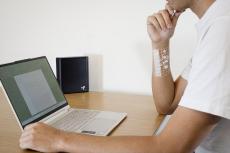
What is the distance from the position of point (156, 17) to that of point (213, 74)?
0.57 m

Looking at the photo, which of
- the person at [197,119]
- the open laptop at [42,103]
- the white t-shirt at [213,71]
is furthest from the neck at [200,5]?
the open laptop at [42,103]

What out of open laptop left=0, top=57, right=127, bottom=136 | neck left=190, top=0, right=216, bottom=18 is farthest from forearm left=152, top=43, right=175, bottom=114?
neck left=190, top=0, right=216, bottom=18

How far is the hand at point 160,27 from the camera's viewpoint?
1265 millimetres

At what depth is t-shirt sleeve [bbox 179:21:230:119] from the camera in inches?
29.2

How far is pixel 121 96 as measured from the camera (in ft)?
5.01

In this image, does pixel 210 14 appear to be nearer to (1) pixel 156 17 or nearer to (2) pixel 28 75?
(1) pixel 156 17

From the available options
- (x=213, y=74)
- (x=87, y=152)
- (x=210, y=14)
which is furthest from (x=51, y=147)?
(x=210, y=14)

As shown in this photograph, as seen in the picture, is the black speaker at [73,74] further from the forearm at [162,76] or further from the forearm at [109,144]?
the forearm at [109,144]

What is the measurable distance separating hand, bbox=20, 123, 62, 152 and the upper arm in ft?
0.95

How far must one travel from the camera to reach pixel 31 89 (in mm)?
1059

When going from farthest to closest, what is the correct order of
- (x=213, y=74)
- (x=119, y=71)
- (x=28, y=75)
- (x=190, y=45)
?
(x=119, y=71)
(x=190, y=45)
(x=28, y=75)
(x=213, y=74)

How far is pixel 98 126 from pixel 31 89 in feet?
0.87

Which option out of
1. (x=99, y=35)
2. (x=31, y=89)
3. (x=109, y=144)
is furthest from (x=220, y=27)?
(x=99, y=35)

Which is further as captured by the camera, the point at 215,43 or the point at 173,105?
the point at 173,105
